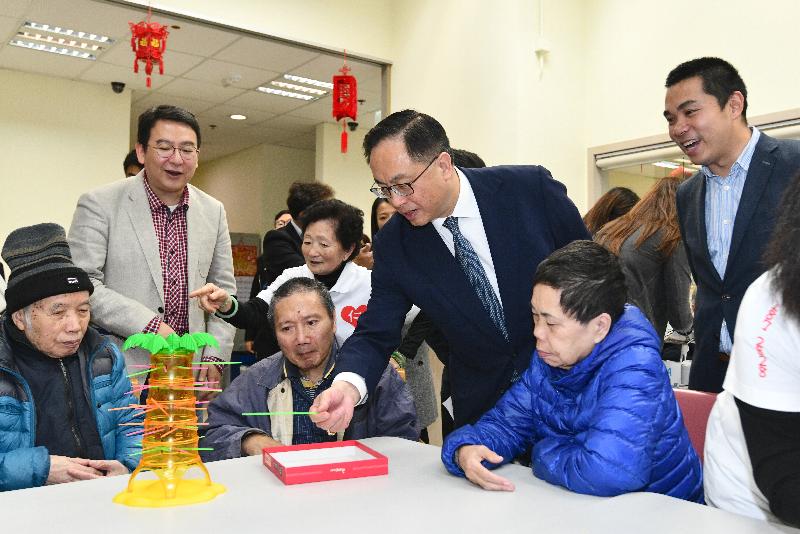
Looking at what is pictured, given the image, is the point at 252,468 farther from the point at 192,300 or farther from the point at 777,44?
the point at 777,44

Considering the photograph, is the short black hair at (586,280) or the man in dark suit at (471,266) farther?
the man in dark suit at (471,266)

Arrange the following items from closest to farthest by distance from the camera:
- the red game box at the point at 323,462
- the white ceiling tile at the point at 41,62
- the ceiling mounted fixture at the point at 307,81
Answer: the red game box at the point at 323,462 < the white ceiling tile at the point at 41,62 < the ceiling mounted fixture at the point at 307,81

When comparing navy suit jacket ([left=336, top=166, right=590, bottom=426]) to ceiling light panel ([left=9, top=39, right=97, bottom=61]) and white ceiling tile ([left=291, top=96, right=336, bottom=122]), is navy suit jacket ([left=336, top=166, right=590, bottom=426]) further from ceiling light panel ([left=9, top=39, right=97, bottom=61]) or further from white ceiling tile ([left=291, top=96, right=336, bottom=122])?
white ceiling tile ([left=291, top=96, right=336, bottom=122])

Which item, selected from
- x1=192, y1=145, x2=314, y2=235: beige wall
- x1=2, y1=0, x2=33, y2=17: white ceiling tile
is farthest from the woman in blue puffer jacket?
x1=192, y1=145, x2=314, y2=235: beige wall

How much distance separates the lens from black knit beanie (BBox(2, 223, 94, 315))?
69.1 inches

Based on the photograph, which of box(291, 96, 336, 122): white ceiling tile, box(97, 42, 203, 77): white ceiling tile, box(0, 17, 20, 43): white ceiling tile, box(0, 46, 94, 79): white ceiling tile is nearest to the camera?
box(0, 17, 20, 43): white ceiling tile

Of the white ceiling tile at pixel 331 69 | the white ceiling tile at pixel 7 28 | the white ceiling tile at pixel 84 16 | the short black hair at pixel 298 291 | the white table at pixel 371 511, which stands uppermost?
the white ceiling tile at pixel 7 28

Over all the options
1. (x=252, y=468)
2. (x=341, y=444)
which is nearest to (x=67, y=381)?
(x=252, y=468)

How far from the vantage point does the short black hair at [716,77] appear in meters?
2.00

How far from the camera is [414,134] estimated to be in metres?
1.61

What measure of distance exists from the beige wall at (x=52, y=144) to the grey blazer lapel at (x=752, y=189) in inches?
216

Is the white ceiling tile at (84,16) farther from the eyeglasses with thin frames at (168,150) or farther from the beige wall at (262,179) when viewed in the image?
the beige wall at (262,179)

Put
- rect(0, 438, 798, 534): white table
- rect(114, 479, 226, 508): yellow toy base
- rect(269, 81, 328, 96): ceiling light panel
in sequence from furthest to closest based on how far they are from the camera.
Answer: rect(269, 81, 328, 96): ceiling light panel, rect(114, 479, 226, 508): yellow toy base, rect(0, 438, 798, 534): white table

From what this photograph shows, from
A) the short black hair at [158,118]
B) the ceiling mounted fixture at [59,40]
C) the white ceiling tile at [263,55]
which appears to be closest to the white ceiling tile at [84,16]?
the ceiling mounted fixture at [59,40]
